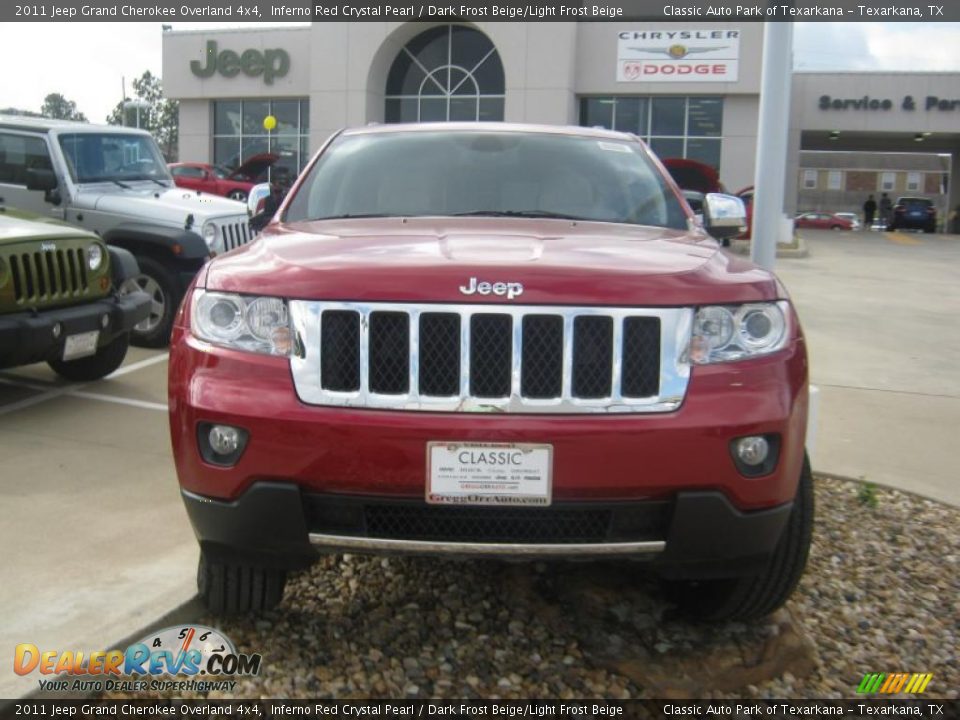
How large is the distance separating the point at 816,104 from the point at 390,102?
15.6 meters

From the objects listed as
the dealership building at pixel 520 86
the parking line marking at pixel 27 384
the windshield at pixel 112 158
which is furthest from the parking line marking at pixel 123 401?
the dealership building at pixel 520 86

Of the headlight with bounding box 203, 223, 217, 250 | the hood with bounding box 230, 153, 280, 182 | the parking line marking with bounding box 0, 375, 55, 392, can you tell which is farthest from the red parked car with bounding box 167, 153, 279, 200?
the parking line marking with bounding box 0, 375, 55, 392

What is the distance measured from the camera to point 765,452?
8.25 feet

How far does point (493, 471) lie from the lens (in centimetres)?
244

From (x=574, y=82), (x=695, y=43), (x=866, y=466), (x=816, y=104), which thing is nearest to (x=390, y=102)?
(x=574, y=82)

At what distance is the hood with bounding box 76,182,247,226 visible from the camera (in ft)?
27.2

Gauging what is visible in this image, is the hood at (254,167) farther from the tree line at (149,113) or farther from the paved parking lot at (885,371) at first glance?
the tree line at (149,113)

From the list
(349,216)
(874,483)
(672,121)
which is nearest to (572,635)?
(349,216)

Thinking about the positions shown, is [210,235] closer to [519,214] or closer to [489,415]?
[519,214]

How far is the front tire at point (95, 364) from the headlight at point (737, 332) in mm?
4925

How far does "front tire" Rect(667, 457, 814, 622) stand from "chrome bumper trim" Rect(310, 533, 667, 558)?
51 cm

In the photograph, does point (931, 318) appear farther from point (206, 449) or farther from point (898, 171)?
point (898, 171)

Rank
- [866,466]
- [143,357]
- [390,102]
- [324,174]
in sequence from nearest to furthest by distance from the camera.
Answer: [324,174] < [866,466] < [143,357] < [390,102]

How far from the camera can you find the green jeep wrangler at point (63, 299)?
5395 mm
